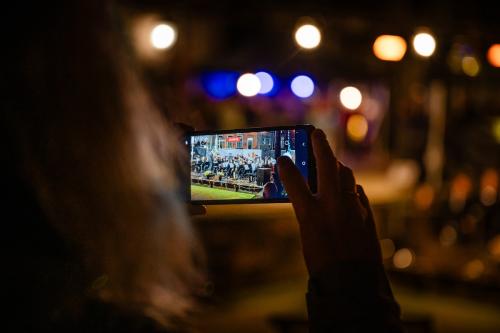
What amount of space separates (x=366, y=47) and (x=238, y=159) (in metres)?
5.17

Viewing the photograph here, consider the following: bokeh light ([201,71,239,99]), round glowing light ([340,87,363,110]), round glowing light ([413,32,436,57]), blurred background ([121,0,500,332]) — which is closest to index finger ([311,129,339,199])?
blurred background ([121,0,500,332])

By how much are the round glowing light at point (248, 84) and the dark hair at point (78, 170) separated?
4.58 meters

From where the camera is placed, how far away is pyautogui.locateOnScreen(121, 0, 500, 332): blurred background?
4047 millimetres

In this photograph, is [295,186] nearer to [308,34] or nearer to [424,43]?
[308,34]

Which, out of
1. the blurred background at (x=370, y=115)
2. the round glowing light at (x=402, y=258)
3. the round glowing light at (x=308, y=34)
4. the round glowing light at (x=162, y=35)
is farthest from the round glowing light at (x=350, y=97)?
the round glowing light at (x=308, y=34)

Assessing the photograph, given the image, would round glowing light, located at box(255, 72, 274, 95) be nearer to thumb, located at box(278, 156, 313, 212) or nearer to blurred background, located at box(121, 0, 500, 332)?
blurred background, located at box(121, 0, 500, 332)

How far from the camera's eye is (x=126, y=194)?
109cm

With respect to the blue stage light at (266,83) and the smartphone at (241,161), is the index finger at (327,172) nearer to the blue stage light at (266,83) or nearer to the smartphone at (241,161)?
the smartphone at (241,161)

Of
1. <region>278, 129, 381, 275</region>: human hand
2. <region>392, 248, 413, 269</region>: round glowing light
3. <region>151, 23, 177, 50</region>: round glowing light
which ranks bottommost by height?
<region>392, 248, 413, 269</region>: round glowing light

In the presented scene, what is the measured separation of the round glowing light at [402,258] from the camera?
580 cm

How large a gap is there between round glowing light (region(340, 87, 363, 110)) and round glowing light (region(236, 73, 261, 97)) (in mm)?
1996

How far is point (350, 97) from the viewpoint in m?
7.52

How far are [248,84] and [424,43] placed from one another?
7.99 ft

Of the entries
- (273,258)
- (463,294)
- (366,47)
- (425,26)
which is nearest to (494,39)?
(425,26)
